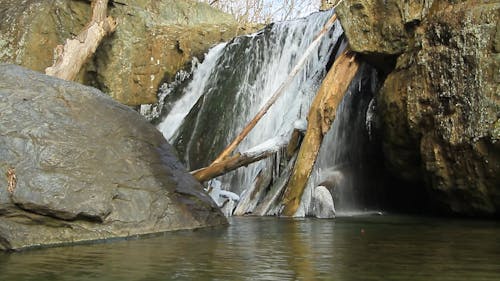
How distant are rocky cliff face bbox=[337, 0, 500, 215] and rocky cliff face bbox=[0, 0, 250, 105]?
22.8 ft

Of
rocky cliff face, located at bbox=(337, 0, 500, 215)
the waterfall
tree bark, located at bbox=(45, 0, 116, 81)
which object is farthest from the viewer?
tree bark, located at bbox=(45, 0, 116, 81)

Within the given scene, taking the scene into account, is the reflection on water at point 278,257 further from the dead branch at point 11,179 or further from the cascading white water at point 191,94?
the cascading white water at point 191,94

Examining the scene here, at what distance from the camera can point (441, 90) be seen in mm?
8133

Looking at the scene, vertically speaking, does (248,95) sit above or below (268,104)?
above

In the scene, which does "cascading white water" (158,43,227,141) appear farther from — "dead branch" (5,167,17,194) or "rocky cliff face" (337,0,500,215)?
"dead branch" (5,167,17,194)

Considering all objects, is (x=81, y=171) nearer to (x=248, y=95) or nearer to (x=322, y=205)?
(x=322, y=205)

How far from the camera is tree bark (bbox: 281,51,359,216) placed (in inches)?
356

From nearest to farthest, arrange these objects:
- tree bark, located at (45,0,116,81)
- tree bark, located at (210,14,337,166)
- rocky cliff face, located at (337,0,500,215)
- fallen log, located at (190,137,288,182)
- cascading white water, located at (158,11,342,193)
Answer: rocky cliff face, located at (337,0,500,215)
fallen log, located at (190,137,288,182)
tree bark, located at (210,14,337,166)
cascading white water, located at (158,11,342,193)
tree bark, located at (45,0,116,81)

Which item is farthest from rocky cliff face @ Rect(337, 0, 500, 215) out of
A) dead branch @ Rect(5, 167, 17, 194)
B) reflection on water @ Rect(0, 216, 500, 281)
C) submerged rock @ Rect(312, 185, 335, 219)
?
dead branch @ Rect(5, 167, 17, 194)

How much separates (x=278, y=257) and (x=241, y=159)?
4.99 metres

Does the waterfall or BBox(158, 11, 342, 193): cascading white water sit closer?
the waterfall

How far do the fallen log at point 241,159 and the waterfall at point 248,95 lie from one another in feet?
0.52

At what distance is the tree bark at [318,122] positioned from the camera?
9.03 meters

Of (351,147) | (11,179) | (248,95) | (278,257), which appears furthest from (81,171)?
(248,95)
